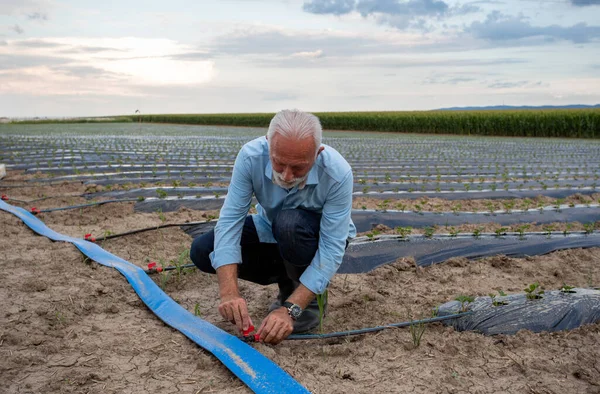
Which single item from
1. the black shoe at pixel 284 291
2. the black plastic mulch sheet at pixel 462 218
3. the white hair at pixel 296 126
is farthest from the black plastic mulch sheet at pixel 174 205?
the white hair at pixel 296 126

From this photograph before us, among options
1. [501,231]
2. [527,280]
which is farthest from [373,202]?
[527,280]

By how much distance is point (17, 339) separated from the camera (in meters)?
2.81

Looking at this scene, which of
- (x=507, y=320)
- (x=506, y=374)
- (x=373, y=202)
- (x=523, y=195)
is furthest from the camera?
(x=523, y=195)

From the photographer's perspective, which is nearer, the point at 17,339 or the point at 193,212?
the point at 17,339

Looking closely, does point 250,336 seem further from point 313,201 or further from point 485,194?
point 485,194

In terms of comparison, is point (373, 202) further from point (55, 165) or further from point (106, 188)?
point (55, 165)

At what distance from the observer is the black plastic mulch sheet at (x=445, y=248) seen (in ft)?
13.9

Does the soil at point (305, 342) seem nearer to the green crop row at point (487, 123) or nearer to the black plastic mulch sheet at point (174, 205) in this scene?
the black plastic mulch sheet at point (174, 205)

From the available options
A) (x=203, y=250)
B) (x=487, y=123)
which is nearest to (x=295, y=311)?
(x=203, y=250)

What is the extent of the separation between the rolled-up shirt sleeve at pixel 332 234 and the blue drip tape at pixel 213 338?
428mm

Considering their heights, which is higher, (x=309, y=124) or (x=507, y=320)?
(x=309, y=124)

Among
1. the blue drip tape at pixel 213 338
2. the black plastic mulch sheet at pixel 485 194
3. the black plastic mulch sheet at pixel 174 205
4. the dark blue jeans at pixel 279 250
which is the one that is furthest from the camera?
the black plastic mulch sheet at pixel 485 194

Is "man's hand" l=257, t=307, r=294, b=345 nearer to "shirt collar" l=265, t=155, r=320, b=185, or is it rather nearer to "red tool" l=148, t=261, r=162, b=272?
"shirt collar" l=265, t=155, r=320, b=185

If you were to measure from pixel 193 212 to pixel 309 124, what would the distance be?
395cm
